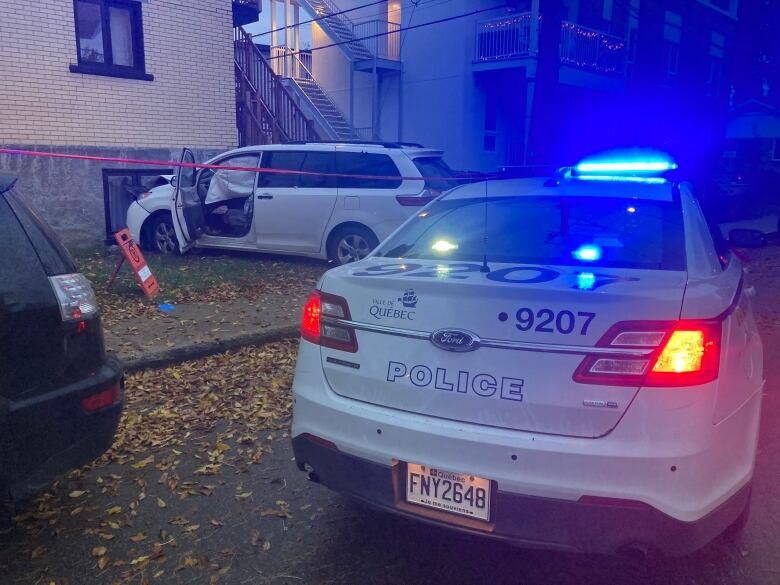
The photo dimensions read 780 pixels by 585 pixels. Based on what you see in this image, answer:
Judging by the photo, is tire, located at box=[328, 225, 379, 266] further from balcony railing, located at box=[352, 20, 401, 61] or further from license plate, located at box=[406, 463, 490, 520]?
→ balcony railing, located at box=[352, 20, 401, 61]

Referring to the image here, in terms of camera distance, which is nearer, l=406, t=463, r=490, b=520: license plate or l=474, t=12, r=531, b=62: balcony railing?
l=406, t=463, r=490, b=520: license plate

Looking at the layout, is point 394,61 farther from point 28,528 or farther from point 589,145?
point 28,528

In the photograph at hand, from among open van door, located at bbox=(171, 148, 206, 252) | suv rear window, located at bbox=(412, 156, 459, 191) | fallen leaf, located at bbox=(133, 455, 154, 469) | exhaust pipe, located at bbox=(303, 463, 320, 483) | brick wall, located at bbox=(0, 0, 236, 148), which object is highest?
brick wall, located at bbox=(0, 0, 236, 148)

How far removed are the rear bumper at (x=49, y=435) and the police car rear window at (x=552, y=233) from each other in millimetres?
1612

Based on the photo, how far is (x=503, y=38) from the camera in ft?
64.4

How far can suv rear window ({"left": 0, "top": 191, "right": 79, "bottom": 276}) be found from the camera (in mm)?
3023

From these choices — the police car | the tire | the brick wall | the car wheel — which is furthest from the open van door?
the police car

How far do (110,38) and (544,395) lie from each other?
11314mm

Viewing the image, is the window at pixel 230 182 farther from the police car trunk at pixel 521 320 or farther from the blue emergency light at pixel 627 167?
the police car trunk at pixel 521 320

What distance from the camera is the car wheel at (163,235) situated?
10.6m

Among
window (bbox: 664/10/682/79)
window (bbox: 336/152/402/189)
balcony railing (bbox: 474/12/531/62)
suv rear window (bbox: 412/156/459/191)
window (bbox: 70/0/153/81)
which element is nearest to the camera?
suv rear window (bbox: 412/156/459/191)

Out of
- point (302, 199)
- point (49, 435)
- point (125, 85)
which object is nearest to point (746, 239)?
point (49, 435)

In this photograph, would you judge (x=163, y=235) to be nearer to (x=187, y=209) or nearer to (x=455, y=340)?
(x=187, y=209)

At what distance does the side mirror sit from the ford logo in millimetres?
2647
